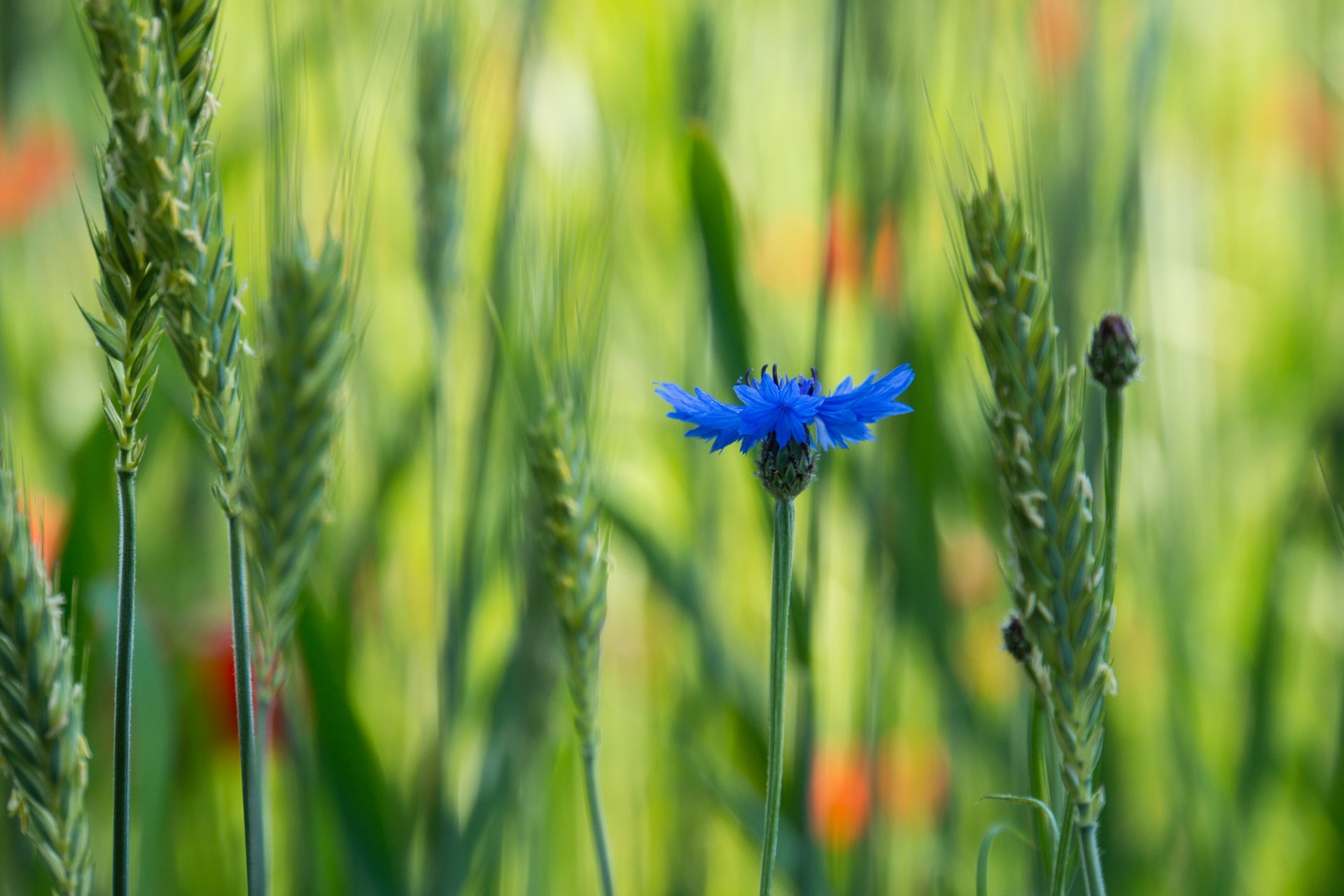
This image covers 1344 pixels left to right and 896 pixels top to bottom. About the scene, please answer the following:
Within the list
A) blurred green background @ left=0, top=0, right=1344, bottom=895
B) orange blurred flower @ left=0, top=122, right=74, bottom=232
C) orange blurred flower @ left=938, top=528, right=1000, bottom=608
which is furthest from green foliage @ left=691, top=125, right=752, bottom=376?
orange blurred flower @ left=0, top=122, right=74, bottom=232

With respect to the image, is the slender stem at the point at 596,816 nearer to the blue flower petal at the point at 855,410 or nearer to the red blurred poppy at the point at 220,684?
the blue flower petal at the point at 855,410

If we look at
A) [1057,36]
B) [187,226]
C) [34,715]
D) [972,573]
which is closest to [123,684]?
[34,715]

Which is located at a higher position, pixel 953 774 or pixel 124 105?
pixel 124 105

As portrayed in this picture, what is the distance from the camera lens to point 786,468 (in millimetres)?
342

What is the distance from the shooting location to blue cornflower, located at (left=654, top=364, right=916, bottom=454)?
347 mm

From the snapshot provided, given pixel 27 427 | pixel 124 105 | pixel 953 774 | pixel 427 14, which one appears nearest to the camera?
pixel 124 105

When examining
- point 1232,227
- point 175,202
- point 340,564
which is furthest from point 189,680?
point 1232,227

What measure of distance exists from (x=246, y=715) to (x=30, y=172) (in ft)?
2.83

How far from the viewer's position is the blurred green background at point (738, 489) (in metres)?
0.63

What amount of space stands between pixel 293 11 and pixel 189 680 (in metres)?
0.41

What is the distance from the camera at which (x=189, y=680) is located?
70 centimetres

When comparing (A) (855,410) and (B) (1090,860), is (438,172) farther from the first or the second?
(B) (1090,860)

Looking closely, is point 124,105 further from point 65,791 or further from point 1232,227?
point 1232,227

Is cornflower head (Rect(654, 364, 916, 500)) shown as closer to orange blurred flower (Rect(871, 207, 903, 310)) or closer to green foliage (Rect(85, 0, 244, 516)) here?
green foliage (Rect(85, 0, 244, 516))
